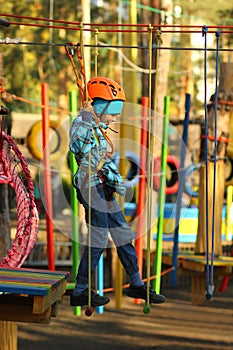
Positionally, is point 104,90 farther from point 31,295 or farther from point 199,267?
point 199,267

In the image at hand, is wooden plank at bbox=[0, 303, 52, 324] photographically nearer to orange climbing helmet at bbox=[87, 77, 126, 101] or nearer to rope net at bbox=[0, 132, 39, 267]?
rope net at bbox=[0, 132, 39, 267]

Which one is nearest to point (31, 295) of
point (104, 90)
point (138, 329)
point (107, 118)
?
point (107, 118)

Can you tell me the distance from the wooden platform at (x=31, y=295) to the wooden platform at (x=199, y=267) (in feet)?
17.0

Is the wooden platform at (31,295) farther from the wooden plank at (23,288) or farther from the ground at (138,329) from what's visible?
the ground at (138,329)

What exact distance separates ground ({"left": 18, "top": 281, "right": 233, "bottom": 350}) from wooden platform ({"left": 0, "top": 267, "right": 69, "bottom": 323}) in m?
6.93

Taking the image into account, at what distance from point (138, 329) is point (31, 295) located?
8.66 metres

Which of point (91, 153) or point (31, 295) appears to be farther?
point (31, 295)

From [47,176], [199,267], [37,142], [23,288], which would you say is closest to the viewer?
[23,288]

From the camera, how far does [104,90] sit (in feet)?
22.3

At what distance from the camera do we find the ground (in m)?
14.2

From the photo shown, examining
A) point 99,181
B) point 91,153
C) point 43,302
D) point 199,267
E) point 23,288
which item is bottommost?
point 43,302

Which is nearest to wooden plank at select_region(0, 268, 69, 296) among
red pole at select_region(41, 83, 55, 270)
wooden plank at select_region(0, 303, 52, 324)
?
wooden plank at select_region(0, 303, 52, 324)

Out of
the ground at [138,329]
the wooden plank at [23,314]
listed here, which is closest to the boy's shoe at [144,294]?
the wooden plank at [23,314]

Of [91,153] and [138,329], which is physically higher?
[91,153]
